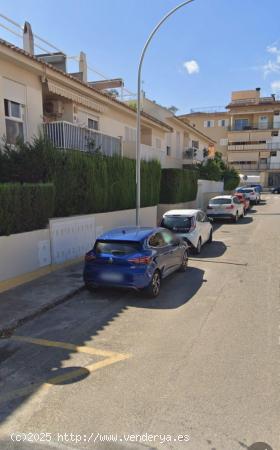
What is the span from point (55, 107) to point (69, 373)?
12087 millimetres

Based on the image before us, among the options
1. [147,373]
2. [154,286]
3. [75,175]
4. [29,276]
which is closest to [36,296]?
[29,276]

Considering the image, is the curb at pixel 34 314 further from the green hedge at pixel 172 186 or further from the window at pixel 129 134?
the green hedge at pixel 172 186

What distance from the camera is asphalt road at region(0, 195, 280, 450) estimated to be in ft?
10.7

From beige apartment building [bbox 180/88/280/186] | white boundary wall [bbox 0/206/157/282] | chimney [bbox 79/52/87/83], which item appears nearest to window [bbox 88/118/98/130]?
chimney [bbox 79/52/87/83]

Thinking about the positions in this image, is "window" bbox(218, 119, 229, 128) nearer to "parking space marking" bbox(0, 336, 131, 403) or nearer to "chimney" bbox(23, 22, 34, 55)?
"chimney" bbox(23, 22, 34, 55)

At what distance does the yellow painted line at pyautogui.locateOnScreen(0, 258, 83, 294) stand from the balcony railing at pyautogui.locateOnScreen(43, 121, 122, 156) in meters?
4.05

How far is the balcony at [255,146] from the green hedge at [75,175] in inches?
2324

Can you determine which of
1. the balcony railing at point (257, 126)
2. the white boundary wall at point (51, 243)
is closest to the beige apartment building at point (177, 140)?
the white boundary wall at point (51, 243)

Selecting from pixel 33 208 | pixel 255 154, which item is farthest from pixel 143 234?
pixel 255 154

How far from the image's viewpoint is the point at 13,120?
36.7 feet

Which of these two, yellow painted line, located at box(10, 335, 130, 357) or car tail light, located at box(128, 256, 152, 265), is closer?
yellow painted line, located at box(10, 335, 130, 357)

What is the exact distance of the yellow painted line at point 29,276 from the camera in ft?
25.6

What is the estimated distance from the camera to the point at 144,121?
21.1 meters

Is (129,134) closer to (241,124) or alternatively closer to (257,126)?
(257,126)
